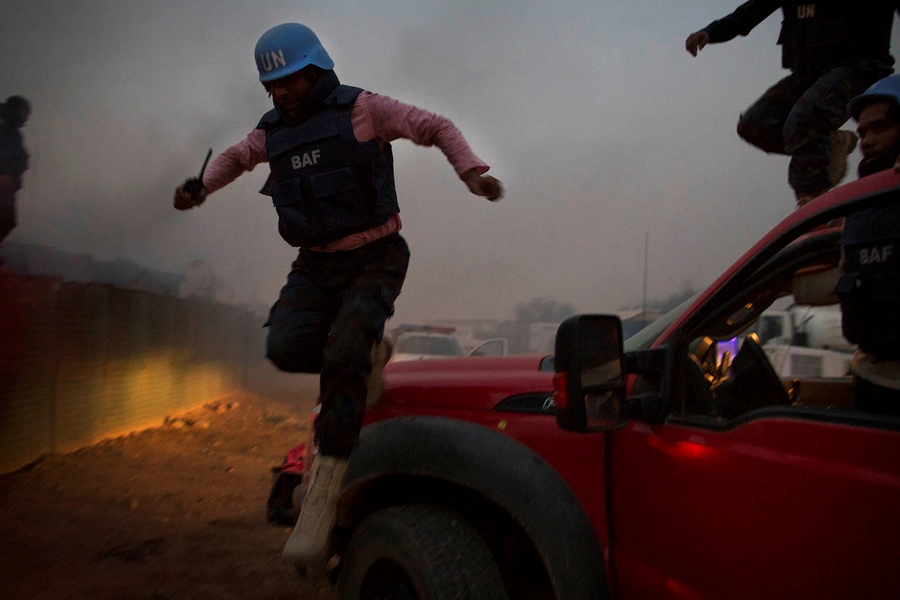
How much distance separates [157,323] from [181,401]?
1.66 meters

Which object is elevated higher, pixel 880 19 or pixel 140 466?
pixel 880 19

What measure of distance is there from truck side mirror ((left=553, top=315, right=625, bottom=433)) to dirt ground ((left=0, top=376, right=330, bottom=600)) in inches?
106

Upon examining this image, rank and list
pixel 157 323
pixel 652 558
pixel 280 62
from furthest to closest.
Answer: pixel 157 323
pixel 280 62
pixel 652 558

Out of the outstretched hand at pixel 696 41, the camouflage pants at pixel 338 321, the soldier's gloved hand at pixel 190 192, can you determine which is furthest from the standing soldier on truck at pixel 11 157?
the outstretched hand at pixel 696 41

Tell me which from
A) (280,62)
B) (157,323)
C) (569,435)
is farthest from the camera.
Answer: (157,323)

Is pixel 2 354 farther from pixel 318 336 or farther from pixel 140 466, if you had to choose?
pixel 318 336

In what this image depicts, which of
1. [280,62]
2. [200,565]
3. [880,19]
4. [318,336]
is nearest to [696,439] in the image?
[318,336]

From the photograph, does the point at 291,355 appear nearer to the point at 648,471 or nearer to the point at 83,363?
the point at 648,471

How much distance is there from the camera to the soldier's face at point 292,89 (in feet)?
8.63

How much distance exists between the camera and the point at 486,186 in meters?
2.43

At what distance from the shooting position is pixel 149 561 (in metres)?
4.28

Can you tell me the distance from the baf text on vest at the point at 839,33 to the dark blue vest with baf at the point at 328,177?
205 cm

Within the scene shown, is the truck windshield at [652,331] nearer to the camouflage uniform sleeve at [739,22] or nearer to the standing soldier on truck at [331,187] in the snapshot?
the standing soldier on truck at [331,187]

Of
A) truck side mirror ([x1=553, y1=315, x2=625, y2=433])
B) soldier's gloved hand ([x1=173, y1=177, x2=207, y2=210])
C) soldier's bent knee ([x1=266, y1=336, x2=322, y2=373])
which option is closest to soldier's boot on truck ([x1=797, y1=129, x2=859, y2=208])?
truck side mirror ([x1=553, y1=315, x2=625, y2=433])
